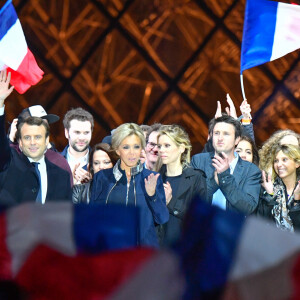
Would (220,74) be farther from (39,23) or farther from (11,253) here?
(11,253)

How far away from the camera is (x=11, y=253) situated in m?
0.81

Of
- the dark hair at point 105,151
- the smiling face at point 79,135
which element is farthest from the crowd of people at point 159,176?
the smiling face at point 79,135

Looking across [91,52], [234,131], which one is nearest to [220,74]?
[91,52]

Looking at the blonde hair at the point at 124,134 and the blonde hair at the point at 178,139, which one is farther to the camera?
the blonde hair at the point at 178,139

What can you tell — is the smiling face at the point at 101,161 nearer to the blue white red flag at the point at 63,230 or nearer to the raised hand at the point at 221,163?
the raised hand at the point at 221,163

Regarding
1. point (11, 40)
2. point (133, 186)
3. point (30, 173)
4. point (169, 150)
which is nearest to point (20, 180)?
point (30, 173)

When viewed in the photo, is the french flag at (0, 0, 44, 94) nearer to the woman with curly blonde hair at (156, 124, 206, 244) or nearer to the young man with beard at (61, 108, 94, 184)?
the young man with beard at (61, 108, 94, 184)

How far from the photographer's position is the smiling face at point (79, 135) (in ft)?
11.3

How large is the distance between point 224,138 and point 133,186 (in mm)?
598

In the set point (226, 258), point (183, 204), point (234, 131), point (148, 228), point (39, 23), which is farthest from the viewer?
point (39, 23)

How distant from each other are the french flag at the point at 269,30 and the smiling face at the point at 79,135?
101 cm

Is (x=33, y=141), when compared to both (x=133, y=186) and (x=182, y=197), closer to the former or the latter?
(x=133, y=186)

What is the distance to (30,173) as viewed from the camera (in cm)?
267

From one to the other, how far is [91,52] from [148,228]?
9.13 ft
